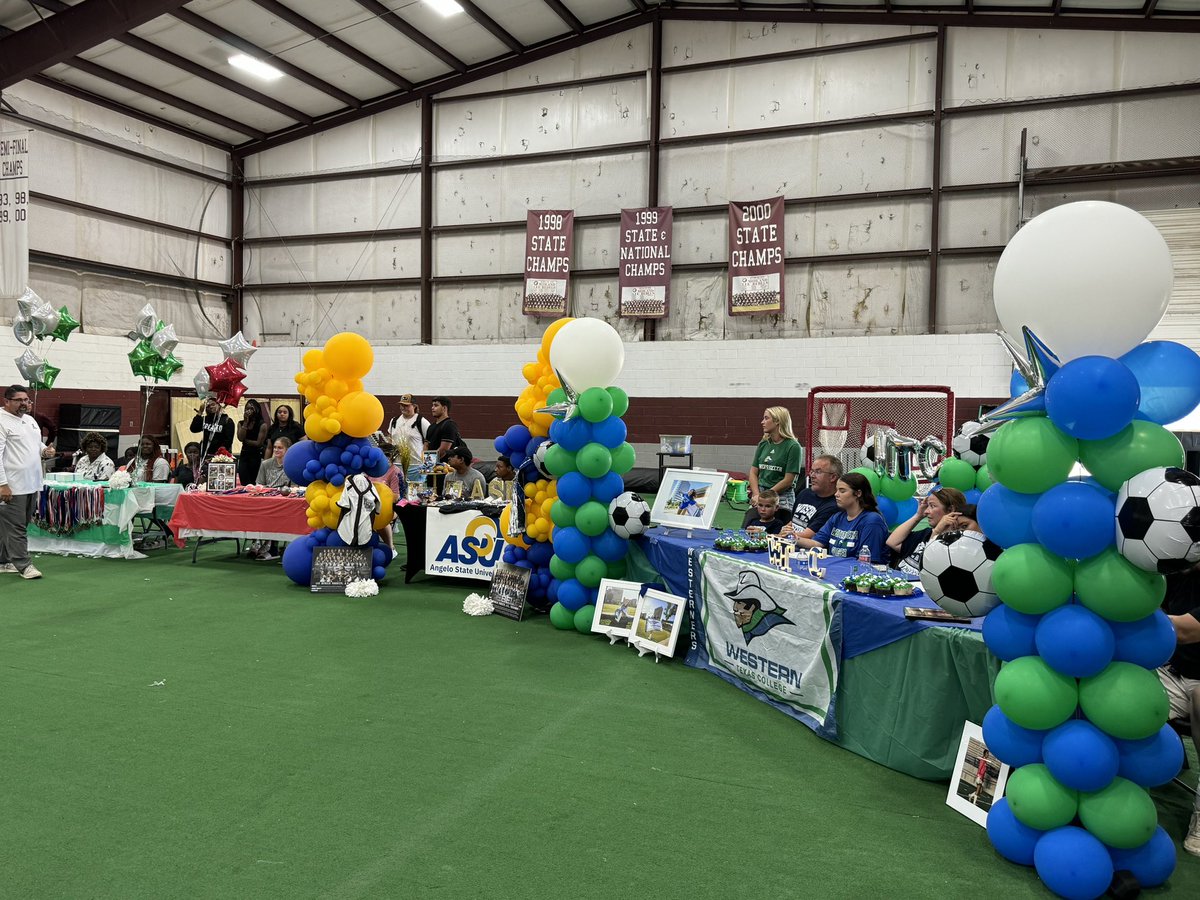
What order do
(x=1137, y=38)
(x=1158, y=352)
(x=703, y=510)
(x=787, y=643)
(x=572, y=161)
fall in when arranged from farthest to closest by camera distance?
(x=572, y=161), (x=1137, y=38), (x=703, y=510), (x=787, y=643), (x=1158, y=352)

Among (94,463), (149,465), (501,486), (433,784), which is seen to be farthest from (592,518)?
(94,463)

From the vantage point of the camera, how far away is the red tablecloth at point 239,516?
754cm

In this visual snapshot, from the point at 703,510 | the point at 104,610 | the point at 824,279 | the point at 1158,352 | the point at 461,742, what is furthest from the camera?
the point at 824,279

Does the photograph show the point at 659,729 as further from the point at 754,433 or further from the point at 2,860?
the point at 754,433

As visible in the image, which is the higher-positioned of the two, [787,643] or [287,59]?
[287,59]

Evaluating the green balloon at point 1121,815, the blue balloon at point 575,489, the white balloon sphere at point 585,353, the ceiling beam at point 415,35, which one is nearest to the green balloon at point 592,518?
the blue balloon at point 575,489

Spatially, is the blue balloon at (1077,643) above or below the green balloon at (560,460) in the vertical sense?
below

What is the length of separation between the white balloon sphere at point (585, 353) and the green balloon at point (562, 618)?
149cm

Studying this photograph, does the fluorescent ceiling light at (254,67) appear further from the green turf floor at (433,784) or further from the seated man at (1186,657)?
the seated man at (1186,657)

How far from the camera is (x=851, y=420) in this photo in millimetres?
11867

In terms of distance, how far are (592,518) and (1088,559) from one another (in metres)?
3.34

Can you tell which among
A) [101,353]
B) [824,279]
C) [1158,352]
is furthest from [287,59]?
[1158,352]

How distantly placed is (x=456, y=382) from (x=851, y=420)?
694cm

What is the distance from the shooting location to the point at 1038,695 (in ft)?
8.07
